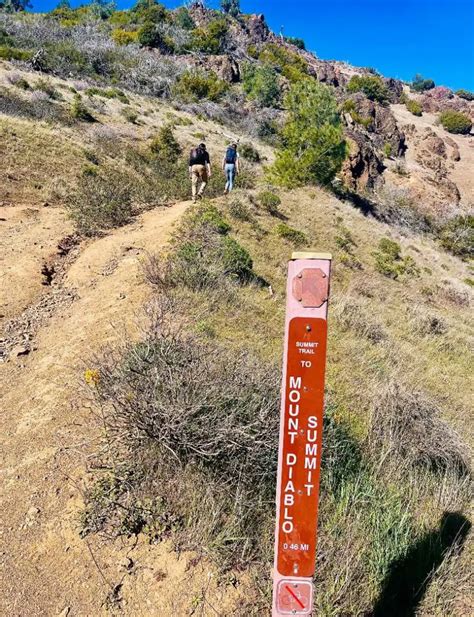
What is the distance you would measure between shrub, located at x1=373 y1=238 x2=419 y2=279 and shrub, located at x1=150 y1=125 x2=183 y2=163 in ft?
31.3

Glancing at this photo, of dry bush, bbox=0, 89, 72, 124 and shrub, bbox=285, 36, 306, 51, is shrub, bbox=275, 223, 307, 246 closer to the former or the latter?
dry bush, bbox=0, 89, 72, 124

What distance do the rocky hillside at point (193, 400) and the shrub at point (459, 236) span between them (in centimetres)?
1365

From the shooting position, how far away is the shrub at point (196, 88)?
1469 inches

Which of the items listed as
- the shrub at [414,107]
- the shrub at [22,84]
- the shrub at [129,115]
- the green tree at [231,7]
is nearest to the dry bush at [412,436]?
the shrub at [129,115]

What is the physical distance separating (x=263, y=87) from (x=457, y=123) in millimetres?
31174

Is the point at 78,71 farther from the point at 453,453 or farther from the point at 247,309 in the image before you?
the point at 453,453

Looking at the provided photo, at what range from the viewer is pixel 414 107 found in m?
66.6

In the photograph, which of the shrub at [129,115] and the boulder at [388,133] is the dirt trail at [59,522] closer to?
the shrub at [129,115]

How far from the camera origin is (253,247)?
10852 mm

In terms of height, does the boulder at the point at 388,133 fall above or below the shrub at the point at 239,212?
above

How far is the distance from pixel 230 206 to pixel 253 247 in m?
2.11

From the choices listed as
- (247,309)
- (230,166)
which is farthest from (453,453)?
(230,166)

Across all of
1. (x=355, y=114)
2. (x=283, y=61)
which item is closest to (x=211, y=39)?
(x=283, y=61)

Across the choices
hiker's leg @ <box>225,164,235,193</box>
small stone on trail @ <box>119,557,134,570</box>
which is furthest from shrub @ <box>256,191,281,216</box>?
small stone on trail @ <box>119,557,134,570</box>
